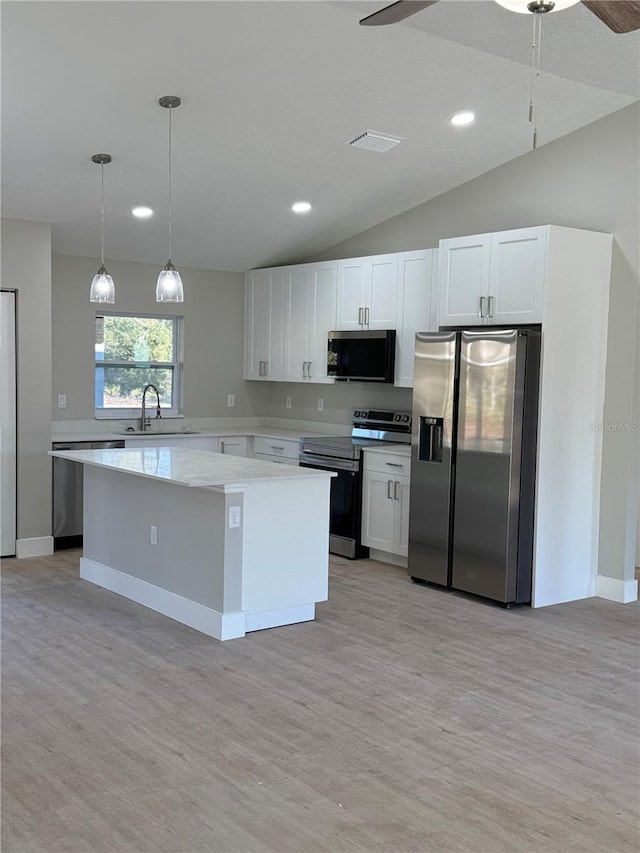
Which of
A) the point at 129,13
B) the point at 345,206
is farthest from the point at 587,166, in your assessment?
the point at 129,13

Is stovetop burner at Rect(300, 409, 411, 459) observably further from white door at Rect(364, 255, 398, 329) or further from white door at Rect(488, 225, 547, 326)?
white door at Rect(488, 225, 547, 326)

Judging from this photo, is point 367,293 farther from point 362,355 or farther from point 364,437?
point 364,437

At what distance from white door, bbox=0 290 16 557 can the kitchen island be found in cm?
99

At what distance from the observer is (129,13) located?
3.70m

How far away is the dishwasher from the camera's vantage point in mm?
6383

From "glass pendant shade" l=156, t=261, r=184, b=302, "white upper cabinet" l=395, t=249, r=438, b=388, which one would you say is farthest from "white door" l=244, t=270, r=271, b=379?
"glass pendant shade" l=156, t=261, r=184, b=302

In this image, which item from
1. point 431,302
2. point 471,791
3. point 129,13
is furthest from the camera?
point 431,302

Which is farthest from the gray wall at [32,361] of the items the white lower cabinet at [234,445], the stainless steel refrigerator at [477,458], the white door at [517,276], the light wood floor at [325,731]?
the white door at [517,276]

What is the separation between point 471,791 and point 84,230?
5.03 metres

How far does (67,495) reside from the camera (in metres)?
6.43

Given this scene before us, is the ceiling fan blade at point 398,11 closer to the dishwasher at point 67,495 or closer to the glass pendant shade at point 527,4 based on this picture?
the glass pendant shade at point 527,4

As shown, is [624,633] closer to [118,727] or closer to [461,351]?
[461,351]

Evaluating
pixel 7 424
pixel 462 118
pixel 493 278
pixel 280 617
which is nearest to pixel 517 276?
pixel 493 278

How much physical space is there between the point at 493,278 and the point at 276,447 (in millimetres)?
2694
